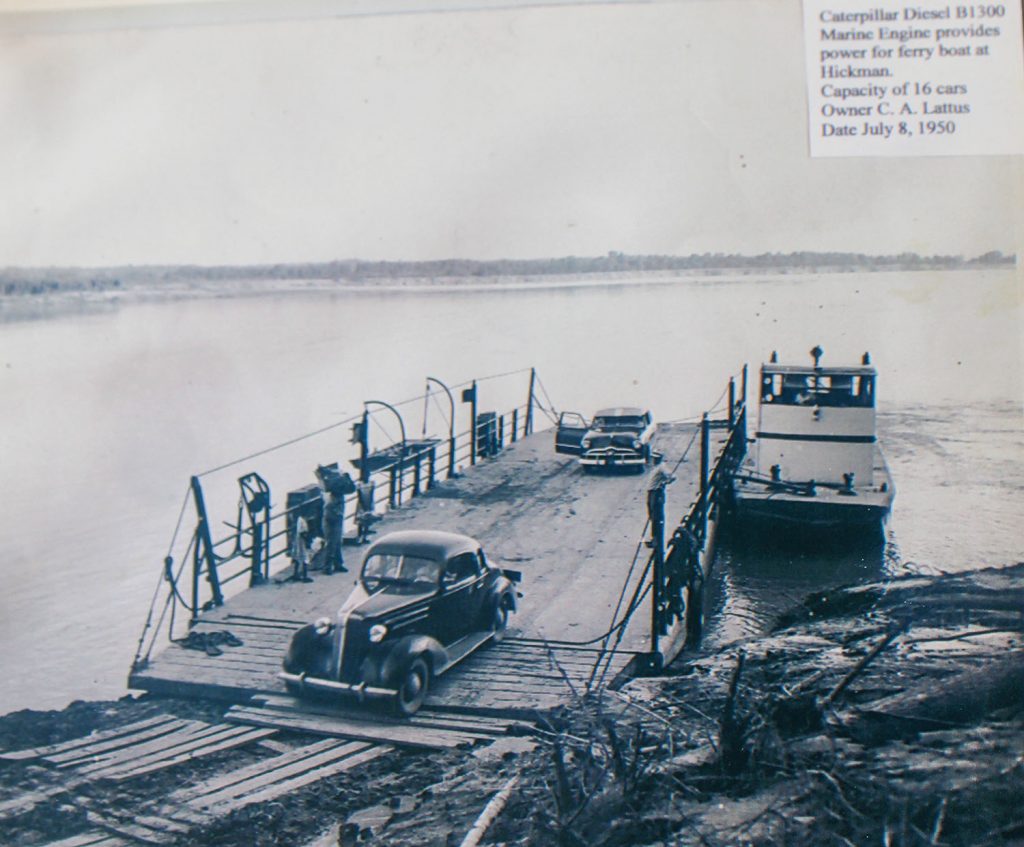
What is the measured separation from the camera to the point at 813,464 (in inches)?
356

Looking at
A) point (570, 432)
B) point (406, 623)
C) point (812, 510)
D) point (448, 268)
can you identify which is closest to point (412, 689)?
point (406, 623)

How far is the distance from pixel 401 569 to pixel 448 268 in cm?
224

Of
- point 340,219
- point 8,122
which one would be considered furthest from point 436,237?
point 8,122

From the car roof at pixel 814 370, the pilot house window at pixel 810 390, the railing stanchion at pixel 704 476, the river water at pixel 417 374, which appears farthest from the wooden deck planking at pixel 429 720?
the pilot house window at pixel 810 390

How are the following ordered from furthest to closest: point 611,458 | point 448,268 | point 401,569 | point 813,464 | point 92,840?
point 813,464 < point 611,458 < point 448,268 < point 401,569 < point 92,840

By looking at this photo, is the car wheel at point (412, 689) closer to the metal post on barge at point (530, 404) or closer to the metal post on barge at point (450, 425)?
the metal post on barge at point (450, 425)

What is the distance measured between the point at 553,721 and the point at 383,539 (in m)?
1.67

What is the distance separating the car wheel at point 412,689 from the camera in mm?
5062

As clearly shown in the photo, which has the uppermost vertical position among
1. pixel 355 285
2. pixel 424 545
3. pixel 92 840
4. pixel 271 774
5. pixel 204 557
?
pixel 355 285

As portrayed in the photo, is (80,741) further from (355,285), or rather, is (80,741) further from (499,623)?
(355,285)

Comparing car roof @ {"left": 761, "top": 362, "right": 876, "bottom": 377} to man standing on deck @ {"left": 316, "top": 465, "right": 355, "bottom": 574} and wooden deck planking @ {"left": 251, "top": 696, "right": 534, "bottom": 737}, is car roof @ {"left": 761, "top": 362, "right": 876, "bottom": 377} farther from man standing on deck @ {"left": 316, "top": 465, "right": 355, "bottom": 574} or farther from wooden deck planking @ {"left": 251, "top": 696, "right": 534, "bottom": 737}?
wooden deck planking @ {"left": 251, "top": 696, "right": 534, "bottom": 737}

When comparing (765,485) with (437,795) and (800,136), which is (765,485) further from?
(437,795)

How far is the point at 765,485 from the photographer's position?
9180mm
